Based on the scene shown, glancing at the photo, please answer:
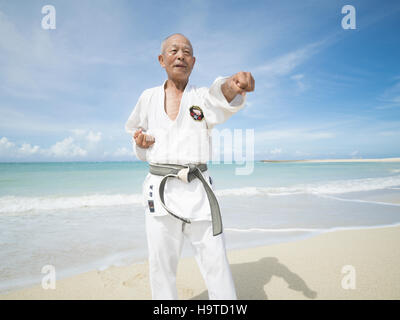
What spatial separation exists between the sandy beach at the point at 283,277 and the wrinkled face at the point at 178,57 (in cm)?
222

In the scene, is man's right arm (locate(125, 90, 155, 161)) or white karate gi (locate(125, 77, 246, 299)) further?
man's right arm (locate(125, 90, 155, 161))

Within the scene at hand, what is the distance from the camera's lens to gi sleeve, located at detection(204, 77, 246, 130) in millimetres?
1397

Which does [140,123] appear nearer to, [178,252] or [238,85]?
[238,85]

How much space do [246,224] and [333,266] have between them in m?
2.32

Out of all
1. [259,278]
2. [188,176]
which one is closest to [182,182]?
[188,176]

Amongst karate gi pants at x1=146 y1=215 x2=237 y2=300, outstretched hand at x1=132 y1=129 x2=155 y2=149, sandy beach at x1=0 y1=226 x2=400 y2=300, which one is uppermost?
outstretched hand at x1=132 y1=129 x2=155 y2=149

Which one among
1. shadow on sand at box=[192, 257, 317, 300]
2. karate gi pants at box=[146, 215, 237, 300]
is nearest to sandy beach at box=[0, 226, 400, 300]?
shadow on sand at box=[192, 257, 317, 300]

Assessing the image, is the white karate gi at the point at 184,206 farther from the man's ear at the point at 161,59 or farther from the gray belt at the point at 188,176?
the man's ear at the point at 161,59

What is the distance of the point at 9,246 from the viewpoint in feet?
12.6

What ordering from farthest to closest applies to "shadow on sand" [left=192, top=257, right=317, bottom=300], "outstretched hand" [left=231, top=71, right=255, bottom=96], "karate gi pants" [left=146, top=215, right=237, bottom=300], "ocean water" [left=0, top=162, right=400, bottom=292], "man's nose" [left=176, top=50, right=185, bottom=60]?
"ocean water" [left=0, top=162, right=400, bottom=292], "shadow on sand" [left=192, top=257, right=317, bottom=300], "man's nose" [left=176, top=50, right=185, bottom=60], "karate gi pants" [left=146, top=215, right=237, bottom=300], "outstretched hand" [left=231, top=71, right=255, bottom=96]

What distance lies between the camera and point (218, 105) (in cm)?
143

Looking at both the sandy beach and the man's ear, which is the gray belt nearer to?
the man's ear

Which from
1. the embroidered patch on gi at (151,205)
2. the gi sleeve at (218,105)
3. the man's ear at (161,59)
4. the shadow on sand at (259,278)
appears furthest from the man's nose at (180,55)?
the shadow on sand at (259,278)

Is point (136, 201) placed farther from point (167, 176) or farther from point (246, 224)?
point (167, 176)
